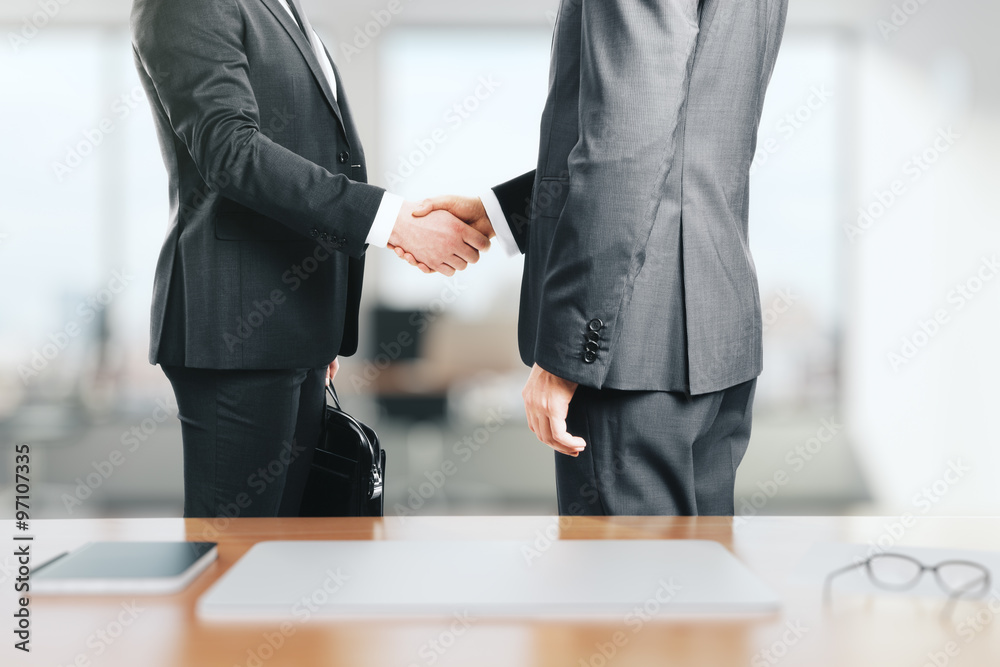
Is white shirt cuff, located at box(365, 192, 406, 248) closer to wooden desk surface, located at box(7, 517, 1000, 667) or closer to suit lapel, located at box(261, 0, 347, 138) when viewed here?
suit lapel, located at box(261, 0, 347, 138)

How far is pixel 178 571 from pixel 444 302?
3799 millimetres

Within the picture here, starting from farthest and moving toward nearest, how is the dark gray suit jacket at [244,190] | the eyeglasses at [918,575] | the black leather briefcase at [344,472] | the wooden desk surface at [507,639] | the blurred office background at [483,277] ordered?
the blurred office background at [483,277] → the black leather briefcase at [344,472] → the dark gray suit jacket at [244,190] → the eyeglasses at [918,575] → the wooden desk surface at [507,639]

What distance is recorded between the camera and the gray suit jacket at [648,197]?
0.90 m

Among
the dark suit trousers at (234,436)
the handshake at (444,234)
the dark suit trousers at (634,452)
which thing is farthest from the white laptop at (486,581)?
the handshake at (444,234)

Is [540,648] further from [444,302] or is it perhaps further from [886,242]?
[886,242]

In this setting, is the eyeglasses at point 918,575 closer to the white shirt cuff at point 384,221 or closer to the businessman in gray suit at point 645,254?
the businessman in gray suit at point 645,254

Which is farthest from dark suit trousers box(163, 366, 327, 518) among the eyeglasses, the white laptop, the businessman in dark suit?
the eyeglasses

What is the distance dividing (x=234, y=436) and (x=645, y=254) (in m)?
0.80

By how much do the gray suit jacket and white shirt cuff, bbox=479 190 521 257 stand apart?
10.6 inches

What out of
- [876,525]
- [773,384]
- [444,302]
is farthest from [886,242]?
[876,525]

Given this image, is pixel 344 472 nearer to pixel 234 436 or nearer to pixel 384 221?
pixel 234 436

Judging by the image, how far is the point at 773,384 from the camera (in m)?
4.39

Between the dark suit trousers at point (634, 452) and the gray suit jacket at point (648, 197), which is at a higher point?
the gray suit jacket at point (648, 197)

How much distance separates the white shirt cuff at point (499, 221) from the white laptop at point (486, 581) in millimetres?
728
